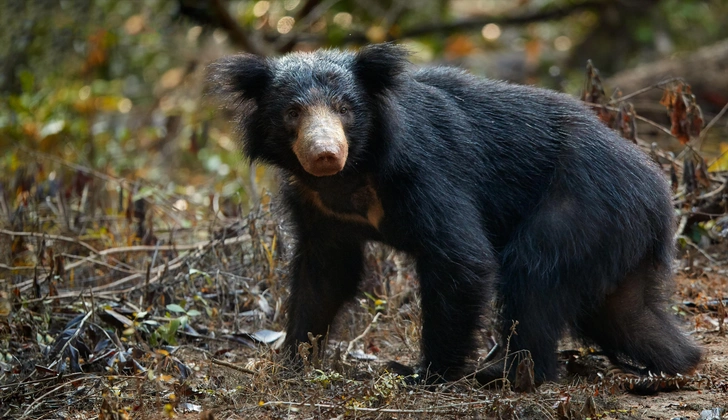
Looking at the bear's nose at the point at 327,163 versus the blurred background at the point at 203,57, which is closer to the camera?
the bear's nose at the point at 327,163

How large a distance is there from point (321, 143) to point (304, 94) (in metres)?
0.41

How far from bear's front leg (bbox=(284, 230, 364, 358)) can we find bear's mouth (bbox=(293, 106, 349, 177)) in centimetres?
77

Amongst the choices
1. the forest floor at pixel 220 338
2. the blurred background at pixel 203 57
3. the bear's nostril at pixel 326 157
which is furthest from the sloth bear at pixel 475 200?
the blurred background at pixel 203 57

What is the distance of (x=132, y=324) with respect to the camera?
4367mm

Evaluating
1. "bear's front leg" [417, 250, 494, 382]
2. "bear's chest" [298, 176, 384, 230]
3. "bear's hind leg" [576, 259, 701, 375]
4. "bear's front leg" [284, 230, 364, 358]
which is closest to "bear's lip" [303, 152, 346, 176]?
"bear's chest" [298, 176, 384, 230]

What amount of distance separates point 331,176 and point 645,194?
1584mm

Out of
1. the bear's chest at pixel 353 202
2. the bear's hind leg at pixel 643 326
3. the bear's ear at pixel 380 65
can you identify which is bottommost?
the bear's hind leg at pixel 643 326

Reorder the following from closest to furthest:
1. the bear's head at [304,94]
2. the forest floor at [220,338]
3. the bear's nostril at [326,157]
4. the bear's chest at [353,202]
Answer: the forest floor at [220,338], the bear's nostril at [326,157], the bear's head at [304,94], the bear's chest at [353,202]

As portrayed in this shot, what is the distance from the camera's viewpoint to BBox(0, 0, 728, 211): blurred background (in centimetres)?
901

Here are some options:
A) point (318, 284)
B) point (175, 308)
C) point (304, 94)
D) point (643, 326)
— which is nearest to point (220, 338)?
point (175, 308)

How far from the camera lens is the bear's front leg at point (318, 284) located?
4688mm

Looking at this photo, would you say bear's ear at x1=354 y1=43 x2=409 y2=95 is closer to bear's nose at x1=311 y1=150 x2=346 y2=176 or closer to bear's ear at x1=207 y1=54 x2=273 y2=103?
bear's ear at x1=207 y1=54 x2=273 y2=103

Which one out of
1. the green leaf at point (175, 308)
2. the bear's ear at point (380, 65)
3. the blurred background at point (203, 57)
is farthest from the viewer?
the blurred background at point (203, 57)

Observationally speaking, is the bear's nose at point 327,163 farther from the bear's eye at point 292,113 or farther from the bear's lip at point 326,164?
the bear's eye at point 292,113
